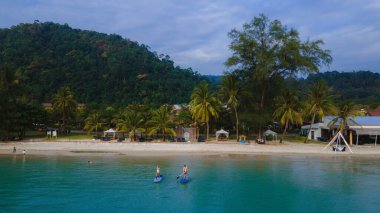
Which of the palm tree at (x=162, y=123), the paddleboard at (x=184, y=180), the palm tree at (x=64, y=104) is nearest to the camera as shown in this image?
the paddleboard at (x=184, y=180)

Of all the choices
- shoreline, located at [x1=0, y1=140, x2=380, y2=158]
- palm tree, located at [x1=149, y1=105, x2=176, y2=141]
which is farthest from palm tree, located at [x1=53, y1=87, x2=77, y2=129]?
palm tree, located at [x1=149, y1=105, x2=176, y2=141]

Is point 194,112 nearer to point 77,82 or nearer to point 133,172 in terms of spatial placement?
point 133,172

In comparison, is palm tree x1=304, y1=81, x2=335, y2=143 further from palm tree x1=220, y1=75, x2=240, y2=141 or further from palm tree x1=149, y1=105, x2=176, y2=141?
palm tree x1=149, y1=105, x2=176, y2=141

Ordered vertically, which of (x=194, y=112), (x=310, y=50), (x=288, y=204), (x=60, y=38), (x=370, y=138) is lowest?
(x=288, y=204)

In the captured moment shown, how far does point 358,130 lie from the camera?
174ft

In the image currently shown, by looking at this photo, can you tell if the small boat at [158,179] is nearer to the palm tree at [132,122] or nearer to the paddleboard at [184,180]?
the paddleboard at [184,180]

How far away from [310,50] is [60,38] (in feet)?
484

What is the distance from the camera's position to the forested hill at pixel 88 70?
11712 centimetres

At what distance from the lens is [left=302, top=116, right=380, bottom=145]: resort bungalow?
53188 millimetres

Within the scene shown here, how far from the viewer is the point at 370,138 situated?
5769cm

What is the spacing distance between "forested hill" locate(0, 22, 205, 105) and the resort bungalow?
198 feet

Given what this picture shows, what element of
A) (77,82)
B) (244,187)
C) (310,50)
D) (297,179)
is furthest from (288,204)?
(77,82)

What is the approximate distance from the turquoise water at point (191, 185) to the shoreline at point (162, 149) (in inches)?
179

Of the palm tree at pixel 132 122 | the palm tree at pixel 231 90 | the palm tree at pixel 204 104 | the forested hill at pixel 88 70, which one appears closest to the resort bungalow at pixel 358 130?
the palm tree at pixel 231 90
